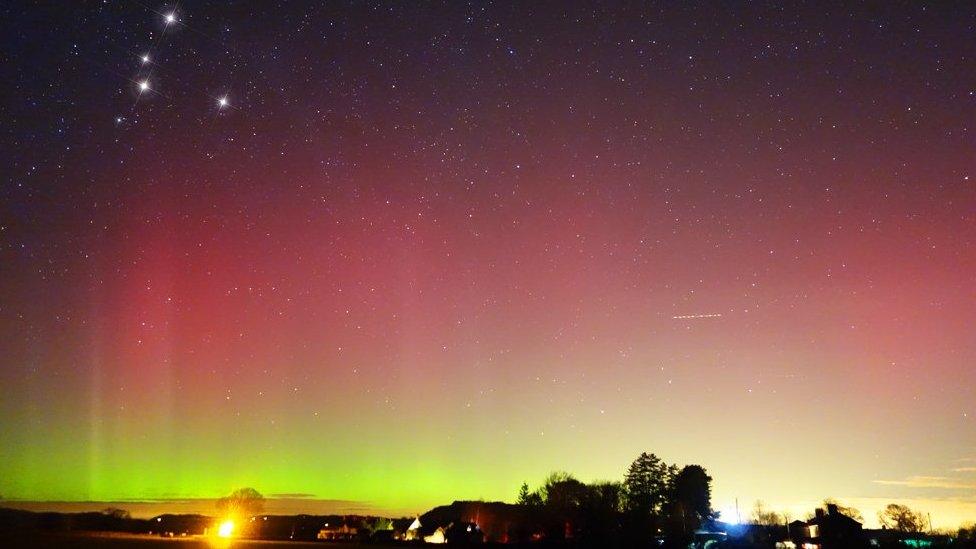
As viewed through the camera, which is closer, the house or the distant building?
the distant building

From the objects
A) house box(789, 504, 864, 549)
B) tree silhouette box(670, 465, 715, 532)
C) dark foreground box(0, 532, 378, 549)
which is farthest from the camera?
tree silhouette box(670, 465, 715, 532)

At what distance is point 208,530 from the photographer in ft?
301

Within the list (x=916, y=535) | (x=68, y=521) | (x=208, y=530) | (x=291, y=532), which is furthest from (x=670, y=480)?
(x=68, y=521)

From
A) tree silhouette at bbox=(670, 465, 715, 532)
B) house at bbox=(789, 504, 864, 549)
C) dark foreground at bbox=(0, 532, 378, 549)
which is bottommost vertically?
house at bbox=(789, 504, 864, 549)

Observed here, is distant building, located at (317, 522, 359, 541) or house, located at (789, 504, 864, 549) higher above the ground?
distant building, located at (317, 522, 359, 541)

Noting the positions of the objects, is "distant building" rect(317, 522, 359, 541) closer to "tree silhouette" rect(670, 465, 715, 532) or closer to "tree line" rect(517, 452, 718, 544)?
"tree line" rect(517, 452, 718, 544)

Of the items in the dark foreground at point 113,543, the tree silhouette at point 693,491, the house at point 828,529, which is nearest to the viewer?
the dark foreground at point 113,543

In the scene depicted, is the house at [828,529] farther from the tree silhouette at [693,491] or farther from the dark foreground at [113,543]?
the dark foreground at [113,543]

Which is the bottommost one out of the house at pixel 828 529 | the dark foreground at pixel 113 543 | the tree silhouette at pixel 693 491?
the house at pixel 828 529

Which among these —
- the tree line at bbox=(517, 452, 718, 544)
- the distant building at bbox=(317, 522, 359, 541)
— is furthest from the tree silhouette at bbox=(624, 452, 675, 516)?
the distant building at bbox=(317, 522, 359, 541)

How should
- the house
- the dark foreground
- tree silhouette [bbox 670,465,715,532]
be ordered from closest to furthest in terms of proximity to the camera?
the dark foreground
the house
tree silhouette [bbox 670,465,715,532]

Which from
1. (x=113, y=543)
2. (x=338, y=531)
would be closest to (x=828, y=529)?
(x=338, y=531)

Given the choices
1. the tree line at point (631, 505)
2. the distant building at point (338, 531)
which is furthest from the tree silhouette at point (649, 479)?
the distant building at point (338, 531)

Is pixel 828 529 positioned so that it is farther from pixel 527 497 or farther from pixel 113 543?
pixel 113 543
